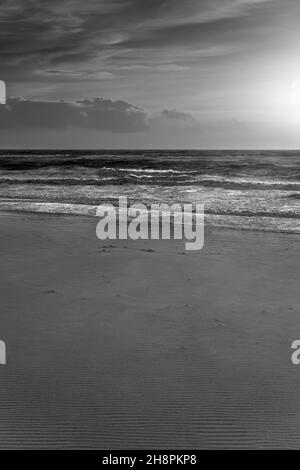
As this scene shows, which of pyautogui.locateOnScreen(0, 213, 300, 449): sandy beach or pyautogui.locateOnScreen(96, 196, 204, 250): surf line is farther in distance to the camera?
pyautogui.locateOnScreen(96, 196, 204, 250): surf line

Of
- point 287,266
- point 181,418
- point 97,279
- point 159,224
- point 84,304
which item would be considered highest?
point 159,224

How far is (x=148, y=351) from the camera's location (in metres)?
4.43

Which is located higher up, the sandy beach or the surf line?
the surf line

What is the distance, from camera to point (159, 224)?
1085cm

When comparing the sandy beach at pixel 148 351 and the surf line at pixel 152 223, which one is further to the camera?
the surf line at pixel 152 223

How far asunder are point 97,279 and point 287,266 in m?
3.06

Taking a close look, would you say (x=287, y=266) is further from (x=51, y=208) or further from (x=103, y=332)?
(x=51, y=208)

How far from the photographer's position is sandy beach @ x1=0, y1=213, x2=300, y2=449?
3.37m

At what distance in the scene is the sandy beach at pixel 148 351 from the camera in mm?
3373

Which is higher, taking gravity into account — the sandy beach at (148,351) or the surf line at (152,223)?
the surf line at (152,223)

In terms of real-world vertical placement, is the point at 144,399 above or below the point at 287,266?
below

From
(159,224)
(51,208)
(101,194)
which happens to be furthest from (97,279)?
(101,194)
